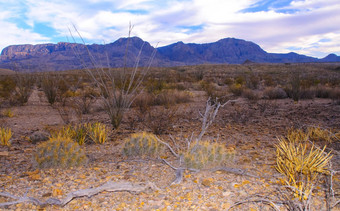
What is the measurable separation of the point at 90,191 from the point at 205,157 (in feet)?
5.38

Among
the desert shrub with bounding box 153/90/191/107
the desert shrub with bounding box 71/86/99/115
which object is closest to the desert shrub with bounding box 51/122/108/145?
the desert shrub with bounding box 71/86/99/115

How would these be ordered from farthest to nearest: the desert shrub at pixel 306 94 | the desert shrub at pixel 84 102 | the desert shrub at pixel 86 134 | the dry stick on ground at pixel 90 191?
the desert shrub at pixel 306 94 → the desert shrub at pixel 84 102 → the desert shrub at pixel 86 134 → the dry stick on ground at pixel 90 191

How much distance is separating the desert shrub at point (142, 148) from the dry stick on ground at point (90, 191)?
49.3 inches

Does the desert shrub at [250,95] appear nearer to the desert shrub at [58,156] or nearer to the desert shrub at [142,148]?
the desert shrub at [142,148]

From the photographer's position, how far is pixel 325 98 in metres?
12.2

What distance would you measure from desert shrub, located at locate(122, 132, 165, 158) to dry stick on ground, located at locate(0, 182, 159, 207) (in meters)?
1.25

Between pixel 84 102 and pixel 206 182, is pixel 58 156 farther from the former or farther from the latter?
pixel 84 102

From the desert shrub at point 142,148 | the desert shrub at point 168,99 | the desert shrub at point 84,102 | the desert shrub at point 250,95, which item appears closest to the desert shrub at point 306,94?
the desert shrub at point 250,95

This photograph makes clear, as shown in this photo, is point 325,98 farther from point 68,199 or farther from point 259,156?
point 68,199

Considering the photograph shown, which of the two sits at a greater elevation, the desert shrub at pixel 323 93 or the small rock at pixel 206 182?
the desert shrub at pixel 323 93

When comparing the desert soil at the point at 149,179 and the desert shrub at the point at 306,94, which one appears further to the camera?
the desert shrub at the point at 306,94

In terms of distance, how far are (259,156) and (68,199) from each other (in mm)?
2980

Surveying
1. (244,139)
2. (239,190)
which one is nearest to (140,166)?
(239,190)

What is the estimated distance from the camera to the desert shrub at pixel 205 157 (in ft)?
12.0
